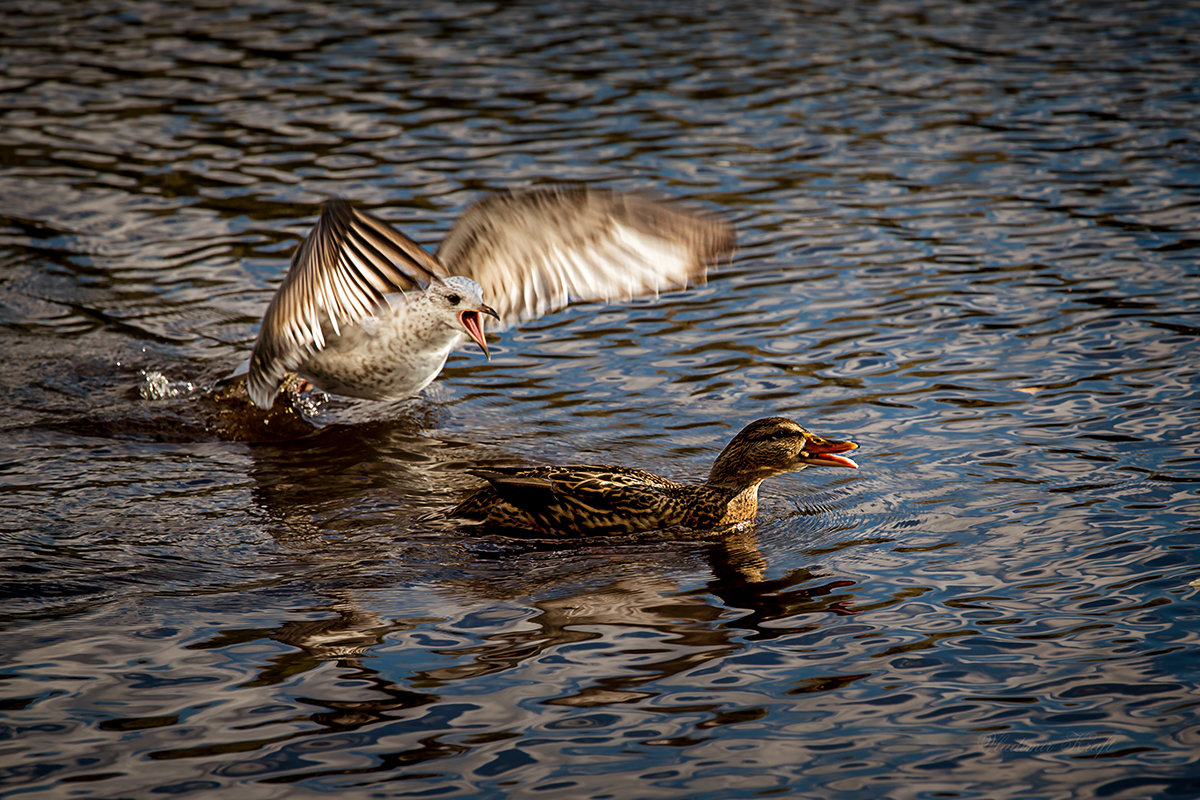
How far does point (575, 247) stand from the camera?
28.7 feet

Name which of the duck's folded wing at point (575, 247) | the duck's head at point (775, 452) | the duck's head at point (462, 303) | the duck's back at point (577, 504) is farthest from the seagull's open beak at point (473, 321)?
the duck's head at point (775, 452)

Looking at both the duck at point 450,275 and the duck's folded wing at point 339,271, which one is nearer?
the duck's folded wing at point 339,271

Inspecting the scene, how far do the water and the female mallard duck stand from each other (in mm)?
203

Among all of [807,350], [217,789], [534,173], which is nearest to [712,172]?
[534,173]

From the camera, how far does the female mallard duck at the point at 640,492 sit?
7.55 meters

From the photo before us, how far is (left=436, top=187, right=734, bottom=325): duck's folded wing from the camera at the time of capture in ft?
26.9

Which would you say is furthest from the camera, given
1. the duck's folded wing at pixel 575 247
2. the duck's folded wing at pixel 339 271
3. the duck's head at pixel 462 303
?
the duck's head at pixel 462 303

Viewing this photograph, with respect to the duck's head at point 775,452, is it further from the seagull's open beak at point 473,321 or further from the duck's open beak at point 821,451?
the seagull's open beak at point 473,321

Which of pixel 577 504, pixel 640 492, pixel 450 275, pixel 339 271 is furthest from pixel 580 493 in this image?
pixel 450 275

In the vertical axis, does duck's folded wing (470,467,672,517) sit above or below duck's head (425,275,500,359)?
below

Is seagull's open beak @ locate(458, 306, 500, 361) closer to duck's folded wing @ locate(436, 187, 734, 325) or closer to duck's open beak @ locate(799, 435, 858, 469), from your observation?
duck's folded wing @ locate(436, 187, 734, 325)

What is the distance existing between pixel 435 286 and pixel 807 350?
10.2ft

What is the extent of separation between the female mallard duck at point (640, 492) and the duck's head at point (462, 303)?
161 cm

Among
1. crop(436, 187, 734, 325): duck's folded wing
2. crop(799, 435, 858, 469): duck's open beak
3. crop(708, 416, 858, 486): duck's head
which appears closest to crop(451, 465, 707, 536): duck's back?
crop(708, 416, 858, 486): duck's head
